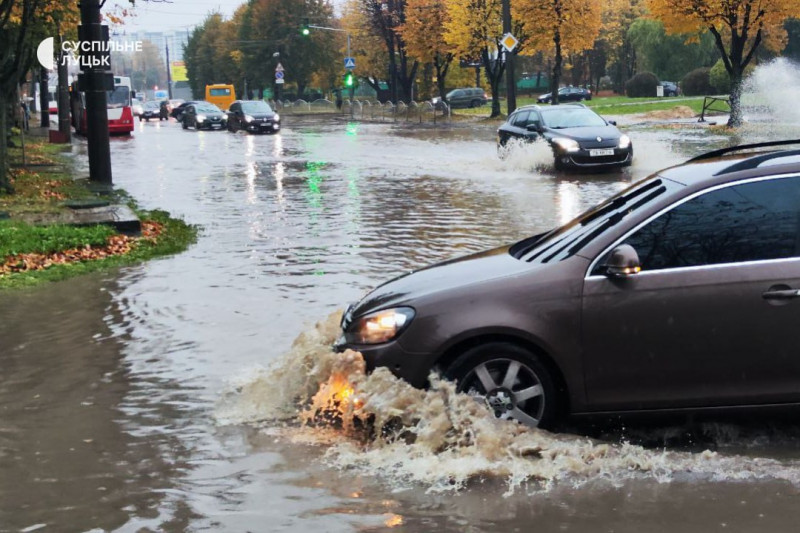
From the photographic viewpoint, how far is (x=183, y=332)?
845cm

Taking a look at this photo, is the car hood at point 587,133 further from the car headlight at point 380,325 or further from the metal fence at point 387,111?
the metal fence at point 387,111

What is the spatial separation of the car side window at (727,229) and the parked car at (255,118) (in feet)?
138

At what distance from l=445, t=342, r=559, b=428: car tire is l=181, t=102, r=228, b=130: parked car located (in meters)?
49.0

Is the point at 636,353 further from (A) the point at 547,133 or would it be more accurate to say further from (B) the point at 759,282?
(A) the point at 547,133

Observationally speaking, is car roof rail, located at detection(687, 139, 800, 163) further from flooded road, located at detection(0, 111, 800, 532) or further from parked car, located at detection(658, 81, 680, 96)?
parked car, located at detection(658, 81, 680, 96)

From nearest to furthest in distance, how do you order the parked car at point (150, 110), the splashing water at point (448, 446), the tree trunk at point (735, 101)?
the splashing water at point (448, 446) → the tree trunk at point (735, 101) → the parked car at point (150, 110)

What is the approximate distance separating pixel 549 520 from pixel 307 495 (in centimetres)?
117

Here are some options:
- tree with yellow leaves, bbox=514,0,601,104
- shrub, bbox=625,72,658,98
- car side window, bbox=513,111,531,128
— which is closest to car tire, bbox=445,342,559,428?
car side window, bbox=513,111,531,128

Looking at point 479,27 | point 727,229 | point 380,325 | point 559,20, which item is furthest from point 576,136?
point 479,27

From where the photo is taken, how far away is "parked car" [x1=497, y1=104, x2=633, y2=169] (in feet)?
68.1

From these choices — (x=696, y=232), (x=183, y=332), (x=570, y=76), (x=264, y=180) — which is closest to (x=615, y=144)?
(x=264, y=180)

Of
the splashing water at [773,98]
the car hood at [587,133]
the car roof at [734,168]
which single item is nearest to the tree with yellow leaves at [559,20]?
the splashing water at [773,98]

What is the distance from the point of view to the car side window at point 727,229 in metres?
5.32

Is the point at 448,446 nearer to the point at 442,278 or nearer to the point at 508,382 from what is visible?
the point at 508,382
